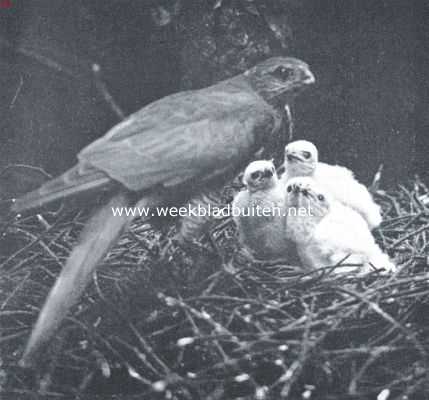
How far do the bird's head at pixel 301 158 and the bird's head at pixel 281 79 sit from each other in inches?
7.1

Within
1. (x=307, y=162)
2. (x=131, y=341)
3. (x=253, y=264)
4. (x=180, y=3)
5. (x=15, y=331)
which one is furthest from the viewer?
(x=180, y=3)

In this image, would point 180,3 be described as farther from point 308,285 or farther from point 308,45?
point 308,285

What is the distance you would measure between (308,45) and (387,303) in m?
1.18

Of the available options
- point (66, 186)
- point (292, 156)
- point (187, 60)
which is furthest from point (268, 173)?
point (66, 186)

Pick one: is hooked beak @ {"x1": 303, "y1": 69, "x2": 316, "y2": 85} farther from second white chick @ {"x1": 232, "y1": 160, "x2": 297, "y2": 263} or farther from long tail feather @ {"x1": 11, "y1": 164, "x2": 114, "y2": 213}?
long tail feather @ {"x1": 11, "y1": 164, "x2": 114, "y2": 213}

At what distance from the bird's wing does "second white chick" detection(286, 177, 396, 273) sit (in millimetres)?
203

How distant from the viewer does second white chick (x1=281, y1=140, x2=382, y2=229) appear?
2166 millimetres

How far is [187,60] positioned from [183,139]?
0.61 m

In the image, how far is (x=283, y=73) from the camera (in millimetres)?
2082

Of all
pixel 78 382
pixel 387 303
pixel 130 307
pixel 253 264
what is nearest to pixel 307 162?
pixel 253 264

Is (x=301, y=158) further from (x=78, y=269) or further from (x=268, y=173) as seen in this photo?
(x=78, y=269)

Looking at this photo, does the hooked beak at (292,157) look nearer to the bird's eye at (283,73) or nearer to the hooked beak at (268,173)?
the hooked beak at (268,173)

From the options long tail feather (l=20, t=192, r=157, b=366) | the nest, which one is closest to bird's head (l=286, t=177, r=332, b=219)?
the nest

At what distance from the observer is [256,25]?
239 centimetres
